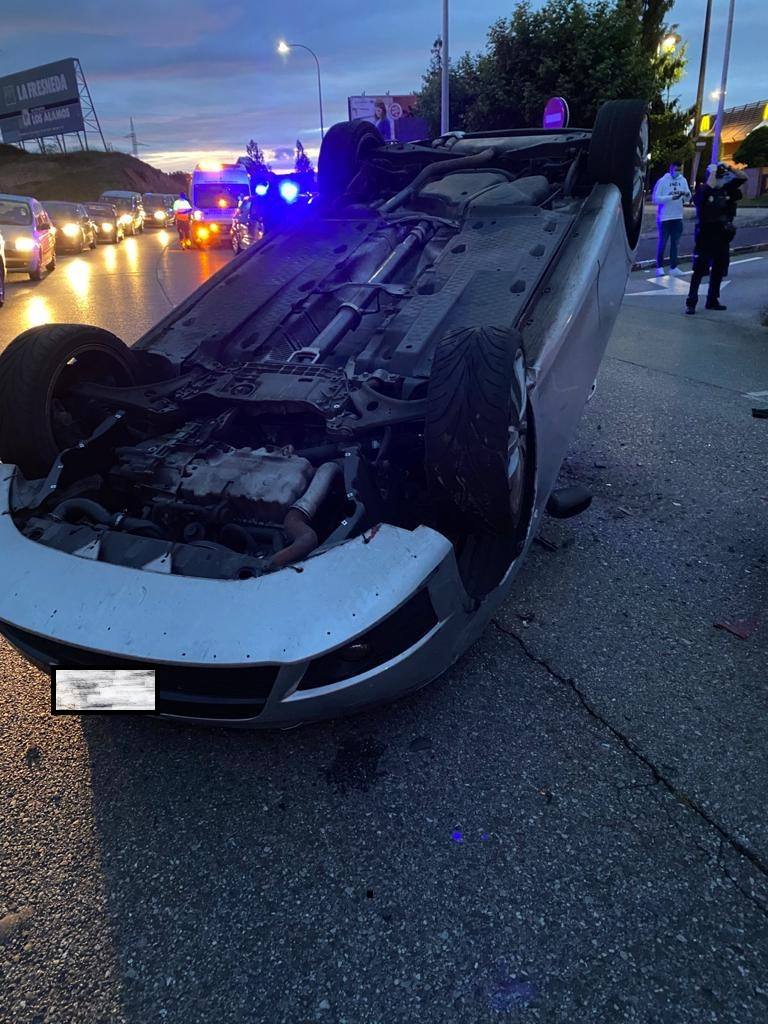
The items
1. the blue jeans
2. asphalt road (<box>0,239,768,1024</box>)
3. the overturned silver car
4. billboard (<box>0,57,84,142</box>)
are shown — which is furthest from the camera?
billboard (<box>0,57,84,142</box>)

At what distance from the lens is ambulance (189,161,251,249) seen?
717 inches

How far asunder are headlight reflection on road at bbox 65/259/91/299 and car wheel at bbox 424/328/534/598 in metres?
10.9

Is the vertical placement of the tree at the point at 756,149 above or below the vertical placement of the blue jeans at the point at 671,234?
above

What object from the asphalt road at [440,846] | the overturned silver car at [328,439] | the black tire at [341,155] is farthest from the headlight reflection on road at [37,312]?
the asphalt road at [440,846]

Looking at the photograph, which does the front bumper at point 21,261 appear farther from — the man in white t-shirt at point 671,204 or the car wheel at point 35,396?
the car wheel at point 35,396

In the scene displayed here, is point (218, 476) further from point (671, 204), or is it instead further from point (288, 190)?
point (671, 204)

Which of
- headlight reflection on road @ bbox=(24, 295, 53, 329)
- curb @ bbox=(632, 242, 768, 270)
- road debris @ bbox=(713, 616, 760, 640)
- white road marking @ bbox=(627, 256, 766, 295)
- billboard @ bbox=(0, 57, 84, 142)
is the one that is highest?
billboard @ bbox=(0, 57, 84, 142)

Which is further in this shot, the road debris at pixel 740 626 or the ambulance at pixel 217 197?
the ambulance at pixel 217 197

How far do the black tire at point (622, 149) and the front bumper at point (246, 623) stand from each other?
2.89 m

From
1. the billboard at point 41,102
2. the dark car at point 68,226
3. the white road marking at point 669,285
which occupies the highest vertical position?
the billboard at point 41,102

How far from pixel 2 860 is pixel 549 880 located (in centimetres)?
151

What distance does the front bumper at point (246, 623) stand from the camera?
1918mm


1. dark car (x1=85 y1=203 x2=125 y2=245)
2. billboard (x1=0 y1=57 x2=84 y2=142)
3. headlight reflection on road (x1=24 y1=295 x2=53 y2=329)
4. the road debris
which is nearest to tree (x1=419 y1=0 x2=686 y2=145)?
dark car (x1=85 y1=203 x2=125 y2=245)

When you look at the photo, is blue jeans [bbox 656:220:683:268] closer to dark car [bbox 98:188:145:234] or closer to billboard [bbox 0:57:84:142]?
dark car [bbox 98:188:145:234]
